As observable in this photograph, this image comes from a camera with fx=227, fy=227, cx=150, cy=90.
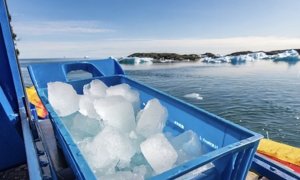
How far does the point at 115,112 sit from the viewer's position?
157 centimetres

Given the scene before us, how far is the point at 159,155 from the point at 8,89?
185 centimetres

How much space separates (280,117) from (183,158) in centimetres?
904

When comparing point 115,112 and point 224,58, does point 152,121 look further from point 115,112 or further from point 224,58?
point 224,58

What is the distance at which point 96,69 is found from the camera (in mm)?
2824

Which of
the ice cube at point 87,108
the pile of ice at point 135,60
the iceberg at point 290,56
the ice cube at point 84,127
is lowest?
the pile of ice at point 135,60

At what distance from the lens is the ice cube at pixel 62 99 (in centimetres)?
172

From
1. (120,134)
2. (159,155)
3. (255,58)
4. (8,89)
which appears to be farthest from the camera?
(255,58)

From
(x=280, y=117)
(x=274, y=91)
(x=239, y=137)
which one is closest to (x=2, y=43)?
(x=239, y=137)

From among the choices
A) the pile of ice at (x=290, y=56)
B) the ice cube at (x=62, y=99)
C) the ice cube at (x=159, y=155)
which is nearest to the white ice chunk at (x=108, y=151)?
the ice cube at (x=159, y=155)

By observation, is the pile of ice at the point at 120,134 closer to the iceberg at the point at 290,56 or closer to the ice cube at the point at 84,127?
the ice cube at the point at 84,127

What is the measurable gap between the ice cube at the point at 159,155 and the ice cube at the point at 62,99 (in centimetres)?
81

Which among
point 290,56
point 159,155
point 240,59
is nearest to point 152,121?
point 159,155

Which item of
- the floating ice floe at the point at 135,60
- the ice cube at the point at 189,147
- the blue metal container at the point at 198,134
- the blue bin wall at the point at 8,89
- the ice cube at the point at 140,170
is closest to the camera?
the blue metal container at the point at 198,134

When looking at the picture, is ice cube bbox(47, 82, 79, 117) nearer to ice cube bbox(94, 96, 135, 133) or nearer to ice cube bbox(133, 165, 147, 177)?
ice cube bbox(94, 96, 135, 133)
